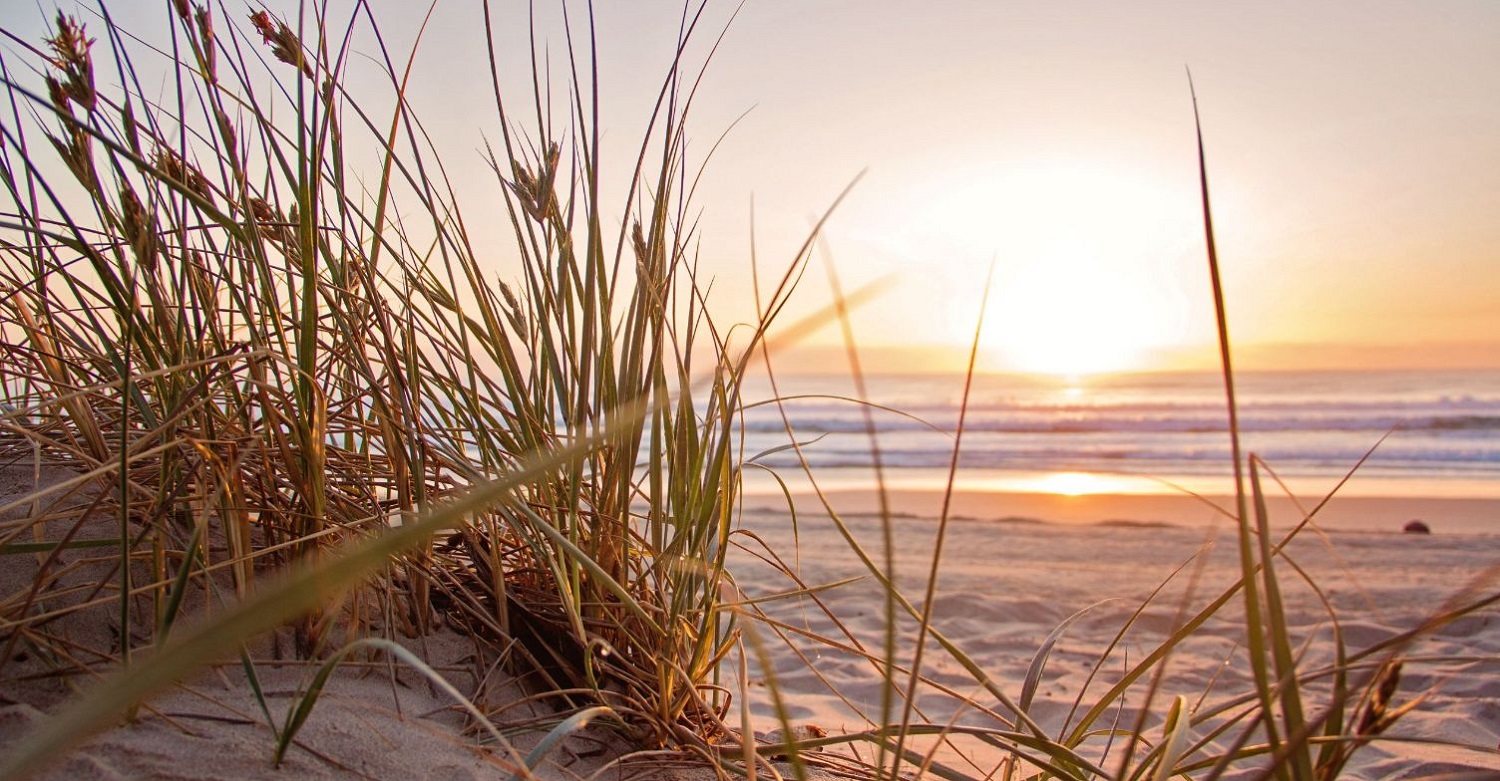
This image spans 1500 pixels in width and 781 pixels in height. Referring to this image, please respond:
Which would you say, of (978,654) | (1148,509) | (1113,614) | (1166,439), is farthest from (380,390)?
(1166,439)

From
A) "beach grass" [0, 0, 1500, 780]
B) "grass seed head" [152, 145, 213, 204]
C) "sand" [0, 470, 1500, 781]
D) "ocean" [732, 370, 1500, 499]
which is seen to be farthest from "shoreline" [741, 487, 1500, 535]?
"grass seed head" [152, 145, 213, 204]

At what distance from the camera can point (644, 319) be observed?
1.17 meters

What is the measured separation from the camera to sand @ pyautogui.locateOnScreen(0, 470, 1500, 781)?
2.98 feet

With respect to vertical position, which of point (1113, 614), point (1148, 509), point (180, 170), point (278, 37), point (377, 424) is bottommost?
point (1148, 509)

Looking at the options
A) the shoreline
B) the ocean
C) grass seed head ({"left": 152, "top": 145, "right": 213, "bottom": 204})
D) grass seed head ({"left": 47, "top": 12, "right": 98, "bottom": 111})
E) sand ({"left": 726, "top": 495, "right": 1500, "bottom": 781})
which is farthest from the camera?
the ocean

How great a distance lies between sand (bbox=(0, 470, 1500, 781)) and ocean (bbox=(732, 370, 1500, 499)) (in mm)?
742

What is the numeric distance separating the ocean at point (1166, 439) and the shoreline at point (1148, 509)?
1.32 feet

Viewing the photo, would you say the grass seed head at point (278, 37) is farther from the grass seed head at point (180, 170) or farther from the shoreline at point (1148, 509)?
the shoreline at point (1148, 509)

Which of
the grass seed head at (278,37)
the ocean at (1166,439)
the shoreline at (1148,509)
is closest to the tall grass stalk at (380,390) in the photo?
the grass seed head at (278,37)

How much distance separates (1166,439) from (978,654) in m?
10.5

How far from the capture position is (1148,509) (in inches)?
285

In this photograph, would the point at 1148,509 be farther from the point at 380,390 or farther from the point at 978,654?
the point at 380,390

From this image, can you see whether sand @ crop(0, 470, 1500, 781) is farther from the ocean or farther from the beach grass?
the ocean

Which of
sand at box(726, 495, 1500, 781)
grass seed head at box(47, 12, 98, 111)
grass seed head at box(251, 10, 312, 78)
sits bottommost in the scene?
sand at box(726, 495, 1500, 781)
